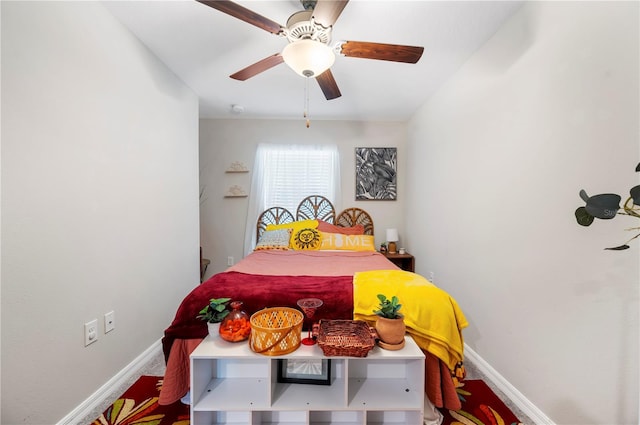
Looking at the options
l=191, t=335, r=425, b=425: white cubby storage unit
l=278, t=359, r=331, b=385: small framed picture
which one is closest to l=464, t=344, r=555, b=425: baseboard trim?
l=191, t=335, r=425, b=425: white cubby storage unit

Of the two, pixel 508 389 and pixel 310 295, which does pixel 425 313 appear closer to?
pixel 310 295

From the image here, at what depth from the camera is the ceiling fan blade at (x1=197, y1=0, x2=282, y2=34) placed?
4.00 ft

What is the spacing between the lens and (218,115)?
11.6ft

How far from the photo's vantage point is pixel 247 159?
3.68m

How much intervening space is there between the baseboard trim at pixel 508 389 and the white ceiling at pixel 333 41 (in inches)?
92.4

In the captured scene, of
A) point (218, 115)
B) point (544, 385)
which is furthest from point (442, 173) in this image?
point (218, 115)

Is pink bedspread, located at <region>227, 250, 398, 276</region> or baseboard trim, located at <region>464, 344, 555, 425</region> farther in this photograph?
pink bedspread, located at <region>227, 250, 398, 276</region>

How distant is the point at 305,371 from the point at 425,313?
734 millimetres

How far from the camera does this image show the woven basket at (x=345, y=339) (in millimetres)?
1189

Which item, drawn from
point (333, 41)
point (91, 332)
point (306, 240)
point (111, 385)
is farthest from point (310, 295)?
point (333, 41)

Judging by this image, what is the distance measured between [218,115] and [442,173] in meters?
2.93

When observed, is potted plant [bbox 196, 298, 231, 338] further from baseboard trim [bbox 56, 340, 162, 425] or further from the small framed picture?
baseboard trim [bbox 56, 340, 162, 425]

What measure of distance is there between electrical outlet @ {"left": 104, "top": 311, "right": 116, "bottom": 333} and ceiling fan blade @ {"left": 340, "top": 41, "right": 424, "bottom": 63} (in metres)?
2.23

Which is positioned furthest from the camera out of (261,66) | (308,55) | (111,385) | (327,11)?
(261,66)
